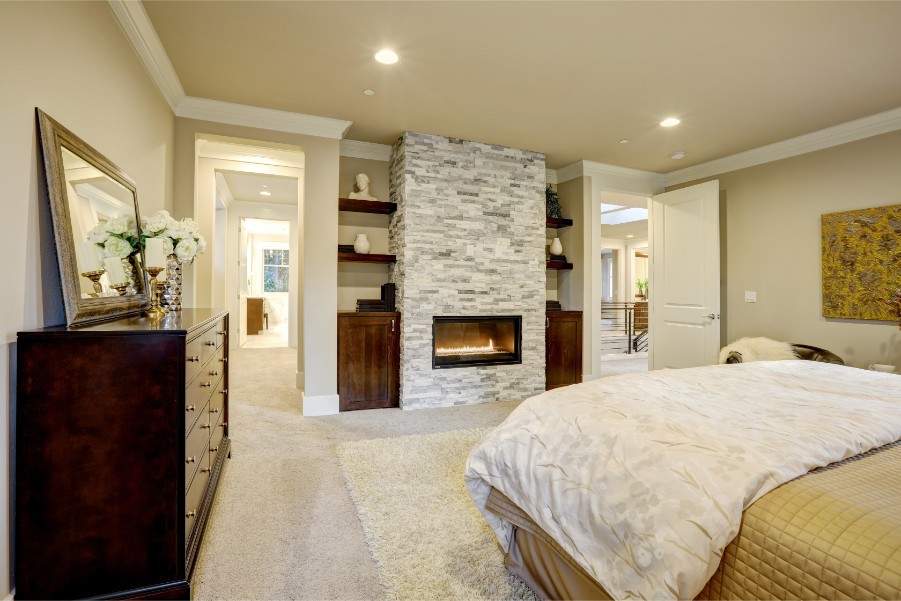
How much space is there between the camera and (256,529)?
2.05m

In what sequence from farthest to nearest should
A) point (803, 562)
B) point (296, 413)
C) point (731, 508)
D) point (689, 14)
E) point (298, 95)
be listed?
point (296, 413) < point (298, 95) < point (689, 14) < point (731, 508) < point (803, 562)

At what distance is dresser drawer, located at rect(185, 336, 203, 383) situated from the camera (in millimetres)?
1546

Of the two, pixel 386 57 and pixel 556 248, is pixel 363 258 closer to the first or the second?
pixel 386 57

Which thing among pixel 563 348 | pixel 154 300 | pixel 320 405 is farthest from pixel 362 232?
pixel 563 348

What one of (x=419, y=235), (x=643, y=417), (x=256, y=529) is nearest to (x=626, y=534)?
(x=643, y=417)

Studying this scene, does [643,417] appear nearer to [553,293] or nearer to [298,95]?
[298,95]

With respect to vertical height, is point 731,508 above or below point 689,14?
below

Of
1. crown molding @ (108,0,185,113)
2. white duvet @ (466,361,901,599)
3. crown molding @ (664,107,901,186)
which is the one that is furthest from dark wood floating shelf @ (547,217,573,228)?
crown molding @ (108,0,185,113)

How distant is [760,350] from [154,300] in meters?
4.77

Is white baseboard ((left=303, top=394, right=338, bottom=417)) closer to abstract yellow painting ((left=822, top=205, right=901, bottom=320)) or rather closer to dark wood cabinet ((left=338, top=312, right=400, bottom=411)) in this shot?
dark wood cabinet ((left=338, top=312, right=400, bottom=411))

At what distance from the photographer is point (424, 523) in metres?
2.08

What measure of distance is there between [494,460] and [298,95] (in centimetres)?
309

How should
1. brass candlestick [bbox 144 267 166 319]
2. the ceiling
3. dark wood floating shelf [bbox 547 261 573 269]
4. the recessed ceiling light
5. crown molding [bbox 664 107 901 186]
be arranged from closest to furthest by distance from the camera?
brass candlestick [bbox 144 267 166 319], the ceiling, the recessed ceiling light, crown molding [bbox 664 107 901 186], dark wood floating shelf [bbox 547 261 573 269]

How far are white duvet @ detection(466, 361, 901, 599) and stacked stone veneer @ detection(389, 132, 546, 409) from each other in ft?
8.19
